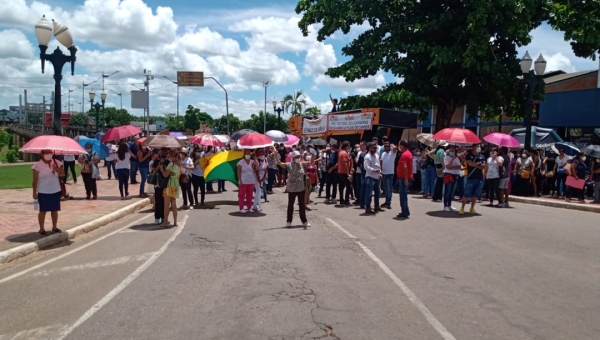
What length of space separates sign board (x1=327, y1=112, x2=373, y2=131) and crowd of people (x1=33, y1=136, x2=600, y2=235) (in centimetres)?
333

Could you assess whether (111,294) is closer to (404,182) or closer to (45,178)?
(45,178)

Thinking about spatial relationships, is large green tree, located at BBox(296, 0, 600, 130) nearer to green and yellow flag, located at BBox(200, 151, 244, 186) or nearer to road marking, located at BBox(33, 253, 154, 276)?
green and yellow flag, located at BBox(200, 151, 244, 186)

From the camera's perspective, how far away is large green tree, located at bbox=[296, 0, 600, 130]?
22.7 m

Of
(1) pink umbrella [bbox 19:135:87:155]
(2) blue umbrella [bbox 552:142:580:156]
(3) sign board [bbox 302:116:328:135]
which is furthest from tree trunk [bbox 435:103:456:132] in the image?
(1) pink umbrella [bbox 19:135:87:155]

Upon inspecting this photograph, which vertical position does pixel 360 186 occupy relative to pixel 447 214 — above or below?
above

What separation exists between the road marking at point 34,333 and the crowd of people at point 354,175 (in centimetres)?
506

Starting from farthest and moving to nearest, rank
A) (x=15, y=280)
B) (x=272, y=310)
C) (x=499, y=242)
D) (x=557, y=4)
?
(x=557, y=4) → (x=499, y=242) → (x=15, y=280) → (x=272, y=310)

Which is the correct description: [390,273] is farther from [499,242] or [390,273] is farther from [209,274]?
Answer: [499,242]

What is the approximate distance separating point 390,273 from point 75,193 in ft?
44.1

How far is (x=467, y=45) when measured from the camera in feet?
79.2

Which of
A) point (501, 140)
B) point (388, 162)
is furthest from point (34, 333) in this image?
point (501, 140)

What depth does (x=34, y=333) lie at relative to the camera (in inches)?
205

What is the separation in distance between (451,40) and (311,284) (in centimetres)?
2223

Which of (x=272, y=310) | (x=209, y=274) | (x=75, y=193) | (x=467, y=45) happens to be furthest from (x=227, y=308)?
(x=467, y=45)
